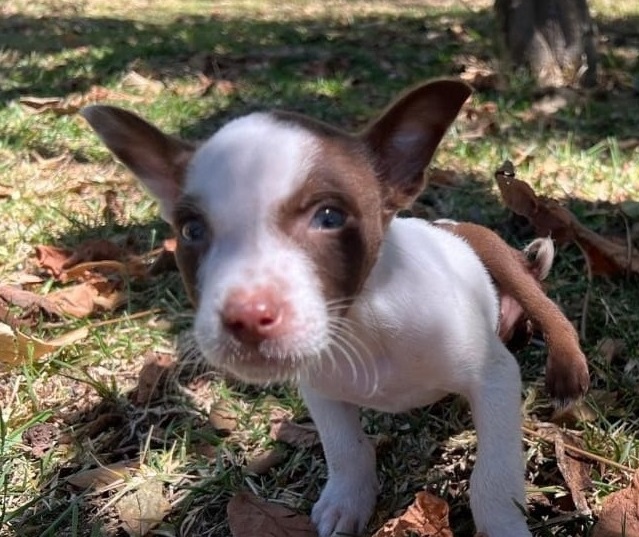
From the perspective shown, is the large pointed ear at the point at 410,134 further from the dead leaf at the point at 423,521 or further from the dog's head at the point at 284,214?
the dead leaf at the point at 423,521

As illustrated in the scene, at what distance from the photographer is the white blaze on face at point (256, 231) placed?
74.7 inches

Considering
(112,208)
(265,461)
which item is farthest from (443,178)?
(265,461)

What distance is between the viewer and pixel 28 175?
513cm

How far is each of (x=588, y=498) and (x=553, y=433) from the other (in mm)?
310

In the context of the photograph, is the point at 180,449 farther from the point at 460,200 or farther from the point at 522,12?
the point at 522,12

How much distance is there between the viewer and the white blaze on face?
190cm

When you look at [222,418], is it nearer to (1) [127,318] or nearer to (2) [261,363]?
(1) [127,318]

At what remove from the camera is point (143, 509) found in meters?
2.61

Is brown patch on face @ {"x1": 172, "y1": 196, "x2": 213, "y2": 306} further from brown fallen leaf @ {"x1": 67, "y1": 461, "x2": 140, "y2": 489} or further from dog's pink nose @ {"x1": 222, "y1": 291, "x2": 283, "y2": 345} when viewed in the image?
brown fallen leaf @ {"x1": 67, "y1": 461, "x2": 140, "y2": 489}

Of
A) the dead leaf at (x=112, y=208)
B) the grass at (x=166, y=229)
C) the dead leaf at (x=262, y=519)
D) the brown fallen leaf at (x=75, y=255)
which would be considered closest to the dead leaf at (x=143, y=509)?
the grass at (x=166, y=229)

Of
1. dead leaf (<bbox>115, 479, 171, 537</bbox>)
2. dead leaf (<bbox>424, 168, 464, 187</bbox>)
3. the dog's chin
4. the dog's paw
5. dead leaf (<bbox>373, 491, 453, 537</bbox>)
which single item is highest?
the dog's chin

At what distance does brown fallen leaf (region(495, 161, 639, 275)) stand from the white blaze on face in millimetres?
1859

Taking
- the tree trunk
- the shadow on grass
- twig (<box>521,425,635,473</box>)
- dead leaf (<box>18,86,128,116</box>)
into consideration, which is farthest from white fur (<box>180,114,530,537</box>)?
dead leaf (<box>18,86,128,116</box>)

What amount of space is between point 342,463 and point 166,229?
2152mm
